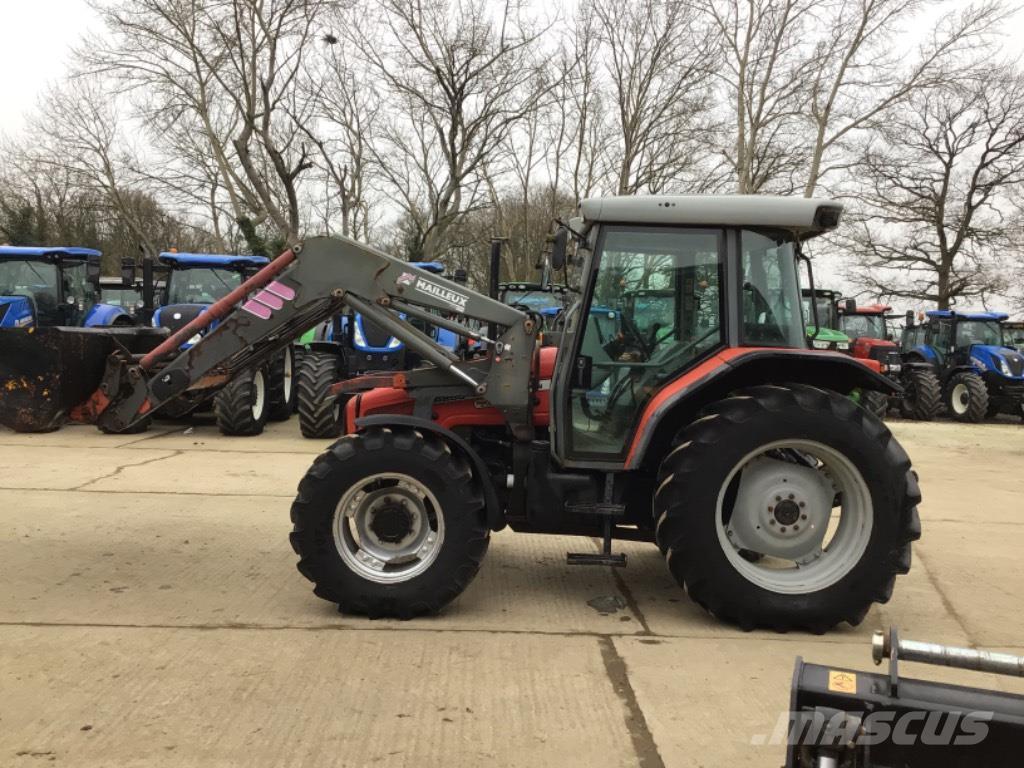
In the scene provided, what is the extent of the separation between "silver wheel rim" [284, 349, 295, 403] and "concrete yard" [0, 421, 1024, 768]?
5.27m

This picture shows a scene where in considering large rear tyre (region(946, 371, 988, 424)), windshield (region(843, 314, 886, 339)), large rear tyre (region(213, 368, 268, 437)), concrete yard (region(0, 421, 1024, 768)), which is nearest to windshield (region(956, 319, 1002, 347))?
large rear tyre (region(946, 371, 988, 424))

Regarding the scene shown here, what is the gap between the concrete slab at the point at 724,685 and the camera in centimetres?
310

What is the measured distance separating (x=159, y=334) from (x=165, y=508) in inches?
74.4

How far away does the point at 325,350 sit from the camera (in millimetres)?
11453

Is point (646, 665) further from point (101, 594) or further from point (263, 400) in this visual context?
point (263, 400)

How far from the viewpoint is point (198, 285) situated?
1279 cm

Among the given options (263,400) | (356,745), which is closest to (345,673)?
(356,745)

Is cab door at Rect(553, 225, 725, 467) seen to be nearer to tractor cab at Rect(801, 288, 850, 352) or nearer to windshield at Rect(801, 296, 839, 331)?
windshield at Rect(801, 296, 839, 331)

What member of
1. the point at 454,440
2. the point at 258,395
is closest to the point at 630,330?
the point at 454,440

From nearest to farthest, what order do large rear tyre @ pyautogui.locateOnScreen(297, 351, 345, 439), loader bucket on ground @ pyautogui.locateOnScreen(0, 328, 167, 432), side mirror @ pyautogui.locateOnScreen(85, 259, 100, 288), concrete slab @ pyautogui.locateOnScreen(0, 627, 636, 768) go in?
concrete slab @ pyautogui.locateOnScreen(0, 627, 636, 768) → loader bucket on ground @ pyautogui.locateOnScreen(0, 328, 167, 432) → large rear tyre @ pyautogui.locateOnScreen(297, 351, 345, 439) → side mirror @ pyautogui.locateOnScreen(85, 259, 100, 288)

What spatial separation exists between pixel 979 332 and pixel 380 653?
60.6 feet

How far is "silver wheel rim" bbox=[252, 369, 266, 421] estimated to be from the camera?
36.1 feet

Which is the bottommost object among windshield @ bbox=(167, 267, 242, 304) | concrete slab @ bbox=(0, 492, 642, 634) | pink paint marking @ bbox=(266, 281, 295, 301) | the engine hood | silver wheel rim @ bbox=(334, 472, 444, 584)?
concrete slab @ bbox=(0, 492, 642, 634)

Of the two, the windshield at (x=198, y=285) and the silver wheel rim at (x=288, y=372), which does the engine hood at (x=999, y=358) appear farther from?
the windshield at (x=198, y=285)
